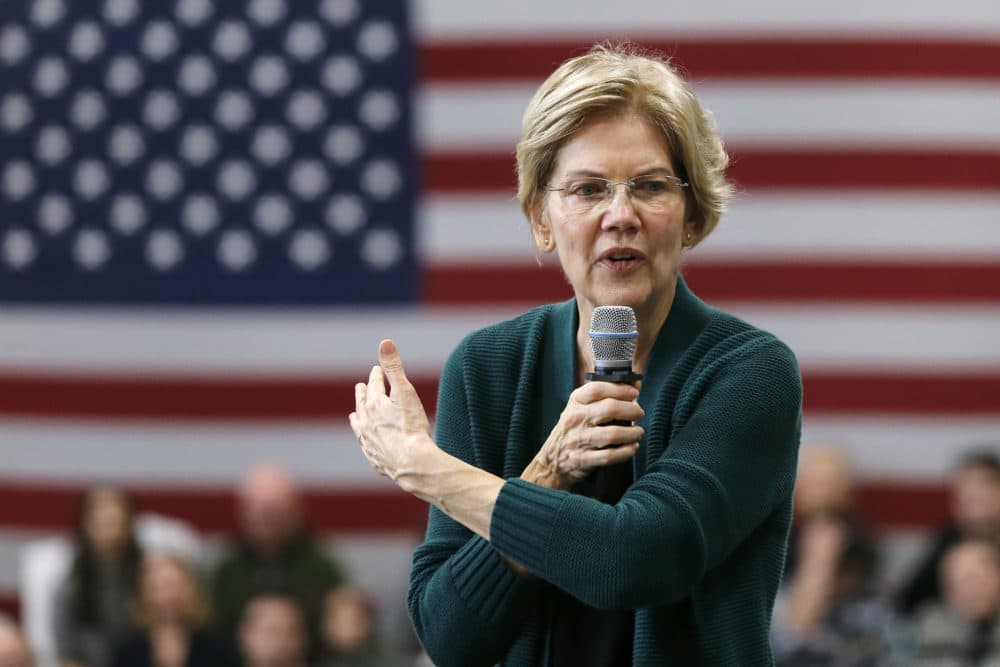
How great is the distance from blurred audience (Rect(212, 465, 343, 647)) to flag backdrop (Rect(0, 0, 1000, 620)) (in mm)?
380

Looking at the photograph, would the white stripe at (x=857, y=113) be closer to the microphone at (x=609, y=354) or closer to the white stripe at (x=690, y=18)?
the white stripe at (x=690, y=18)

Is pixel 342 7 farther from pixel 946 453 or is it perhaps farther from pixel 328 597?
pixel 946 453

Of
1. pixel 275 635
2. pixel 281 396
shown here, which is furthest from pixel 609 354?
pixel 281 396

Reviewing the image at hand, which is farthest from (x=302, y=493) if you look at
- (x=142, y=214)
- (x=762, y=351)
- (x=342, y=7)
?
(x=762, y=351)

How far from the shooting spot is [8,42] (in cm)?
664

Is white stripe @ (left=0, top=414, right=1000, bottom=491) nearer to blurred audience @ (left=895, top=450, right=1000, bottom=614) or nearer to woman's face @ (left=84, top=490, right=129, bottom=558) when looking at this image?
woman's face @ (left=84, top=490, right=129, bottom=558)

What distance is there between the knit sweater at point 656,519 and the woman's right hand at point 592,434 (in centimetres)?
4

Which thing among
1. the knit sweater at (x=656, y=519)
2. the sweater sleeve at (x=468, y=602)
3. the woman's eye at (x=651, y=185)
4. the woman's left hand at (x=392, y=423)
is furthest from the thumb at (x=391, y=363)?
the woman's eye at (x=651, y=185)

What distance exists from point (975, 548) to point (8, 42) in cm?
455

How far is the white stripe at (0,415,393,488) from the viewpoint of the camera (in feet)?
22.1

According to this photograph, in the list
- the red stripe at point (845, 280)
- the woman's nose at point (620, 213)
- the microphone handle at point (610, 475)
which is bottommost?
the red stripe at point (845, 280)

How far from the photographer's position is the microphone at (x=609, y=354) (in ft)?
→ 5.70

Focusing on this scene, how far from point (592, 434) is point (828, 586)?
4355 millimetres

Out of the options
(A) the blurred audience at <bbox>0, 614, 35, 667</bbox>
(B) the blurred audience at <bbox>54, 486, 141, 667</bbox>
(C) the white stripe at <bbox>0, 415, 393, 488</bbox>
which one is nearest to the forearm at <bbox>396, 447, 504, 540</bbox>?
(A) the blurred audience at <bbox>0, 614, 35, 667</bbox>
